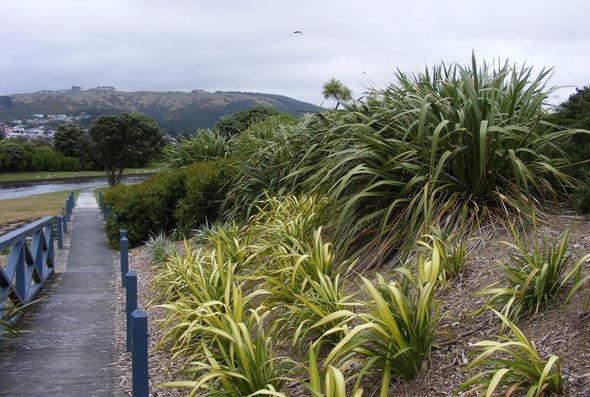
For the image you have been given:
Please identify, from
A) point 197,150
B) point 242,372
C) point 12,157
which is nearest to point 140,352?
point 242,372

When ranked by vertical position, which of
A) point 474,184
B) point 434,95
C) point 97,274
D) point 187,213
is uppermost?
point 434,95

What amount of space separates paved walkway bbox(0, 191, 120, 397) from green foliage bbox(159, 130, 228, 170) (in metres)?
5.82

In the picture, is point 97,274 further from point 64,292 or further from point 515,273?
point 515,273

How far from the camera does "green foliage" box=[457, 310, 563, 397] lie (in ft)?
8.89

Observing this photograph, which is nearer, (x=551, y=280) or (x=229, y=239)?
(x=551, y=280)

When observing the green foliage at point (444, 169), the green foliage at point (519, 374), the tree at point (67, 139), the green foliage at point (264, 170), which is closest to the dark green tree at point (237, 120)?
the green foliage at point (264, 170)

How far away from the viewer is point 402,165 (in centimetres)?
528

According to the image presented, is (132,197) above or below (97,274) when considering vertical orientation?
above

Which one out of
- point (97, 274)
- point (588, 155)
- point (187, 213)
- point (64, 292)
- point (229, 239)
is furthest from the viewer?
point (187, 213)

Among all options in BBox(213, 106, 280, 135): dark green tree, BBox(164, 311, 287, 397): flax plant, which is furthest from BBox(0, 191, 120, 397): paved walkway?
BBox(213, 106, 280, 135): dark green tree

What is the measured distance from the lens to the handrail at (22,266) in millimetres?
6438

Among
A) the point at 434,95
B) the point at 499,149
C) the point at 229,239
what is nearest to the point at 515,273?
the point at 499,149

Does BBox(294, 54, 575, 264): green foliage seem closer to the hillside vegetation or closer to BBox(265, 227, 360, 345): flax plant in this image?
the hillside vegetation

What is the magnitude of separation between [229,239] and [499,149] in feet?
11.3
